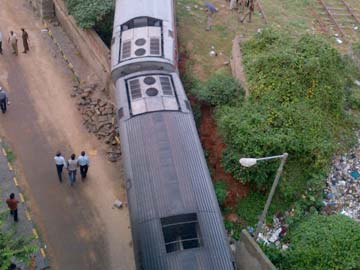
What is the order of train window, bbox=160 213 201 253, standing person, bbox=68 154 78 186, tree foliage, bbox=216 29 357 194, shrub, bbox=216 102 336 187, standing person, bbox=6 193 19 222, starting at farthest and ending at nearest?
standing person, bbox=68 154 78 186 → tree foliage, bbox=216 29 357 194 → shrub, bbox=216 102 336 187 → standing person, bbox=6 193 19 222 → train window, bbox=160 213 201 253

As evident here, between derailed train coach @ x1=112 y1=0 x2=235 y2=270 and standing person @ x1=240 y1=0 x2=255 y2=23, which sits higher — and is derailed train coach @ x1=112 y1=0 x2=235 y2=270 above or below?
below

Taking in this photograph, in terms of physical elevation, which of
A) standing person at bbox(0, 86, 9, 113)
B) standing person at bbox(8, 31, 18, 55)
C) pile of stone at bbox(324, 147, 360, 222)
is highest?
standing person at bbox(8, 31, 18, 55)

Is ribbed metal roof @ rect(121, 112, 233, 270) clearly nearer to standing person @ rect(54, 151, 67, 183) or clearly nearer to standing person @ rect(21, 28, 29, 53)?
standing person @ rect(54, 151, 67, 183)

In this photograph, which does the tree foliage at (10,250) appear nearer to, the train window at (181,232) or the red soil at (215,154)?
the train window at (181,232)

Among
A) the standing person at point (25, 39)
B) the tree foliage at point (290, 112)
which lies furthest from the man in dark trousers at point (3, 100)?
the tree foliage at point (290, 112)

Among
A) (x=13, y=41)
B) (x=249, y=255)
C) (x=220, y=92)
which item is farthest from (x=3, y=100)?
(x=249, y=255)

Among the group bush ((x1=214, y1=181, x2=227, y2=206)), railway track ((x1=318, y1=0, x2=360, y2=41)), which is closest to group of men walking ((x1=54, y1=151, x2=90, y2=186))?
bush ((x1=214, y1=181, x2=227, y2=206))
